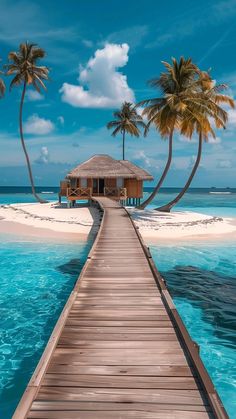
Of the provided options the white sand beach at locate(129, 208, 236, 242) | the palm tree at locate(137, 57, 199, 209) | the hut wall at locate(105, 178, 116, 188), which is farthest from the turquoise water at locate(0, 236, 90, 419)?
the hut wall at locate(105, 178, 116, 188)

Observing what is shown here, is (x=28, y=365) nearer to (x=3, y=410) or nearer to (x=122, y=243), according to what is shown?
(x=3, y=410)

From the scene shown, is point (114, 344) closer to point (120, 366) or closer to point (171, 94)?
point (120, 366)

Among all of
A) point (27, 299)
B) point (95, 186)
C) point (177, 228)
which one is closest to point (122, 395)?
point (27, 299)

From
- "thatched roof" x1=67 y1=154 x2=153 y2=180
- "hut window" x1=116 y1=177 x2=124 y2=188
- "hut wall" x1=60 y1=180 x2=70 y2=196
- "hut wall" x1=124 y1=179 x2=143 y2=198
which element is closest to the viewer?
"thatched roof" x1=67 y1=154 x2=153 y2=180

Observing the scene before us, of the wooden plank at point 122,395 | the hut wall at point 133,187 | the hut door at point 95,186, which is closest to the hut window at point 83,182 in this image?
the hut door at point 95,186

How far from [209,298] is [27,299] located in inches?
220

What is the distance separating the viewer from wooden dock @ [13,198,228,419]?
3412mm

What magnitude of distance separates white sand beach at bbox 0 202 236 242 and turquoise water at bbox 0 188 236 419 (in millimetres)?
2350

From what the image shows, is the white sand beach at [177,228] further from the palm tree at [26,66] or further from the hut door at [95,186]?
the palm tree at [26,66]

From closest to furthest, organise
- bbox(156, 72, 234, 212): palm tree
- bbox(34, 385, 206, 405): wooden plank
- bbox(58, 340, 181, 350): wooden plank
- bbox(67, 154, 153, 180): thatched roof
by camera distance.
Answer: bbox(34, 385, 206, 405): wooden plank < bbox(58, 340, 181, 350): wooden plank < bbox(156, 72, 234, 212): palm tree < bbox(67, 154, 153, 180): thatched roof

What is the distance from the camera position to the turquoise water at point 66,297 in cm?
602

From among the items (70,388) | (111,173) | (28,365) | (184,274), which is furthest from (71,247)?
(111,173)

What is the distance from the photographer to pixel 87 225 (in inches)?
829

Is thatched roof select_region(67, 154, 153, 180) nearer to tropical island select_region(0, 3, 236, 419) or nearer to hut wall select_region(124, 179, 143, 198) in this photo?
hut wall select_region(124, 179, 143, 198)
